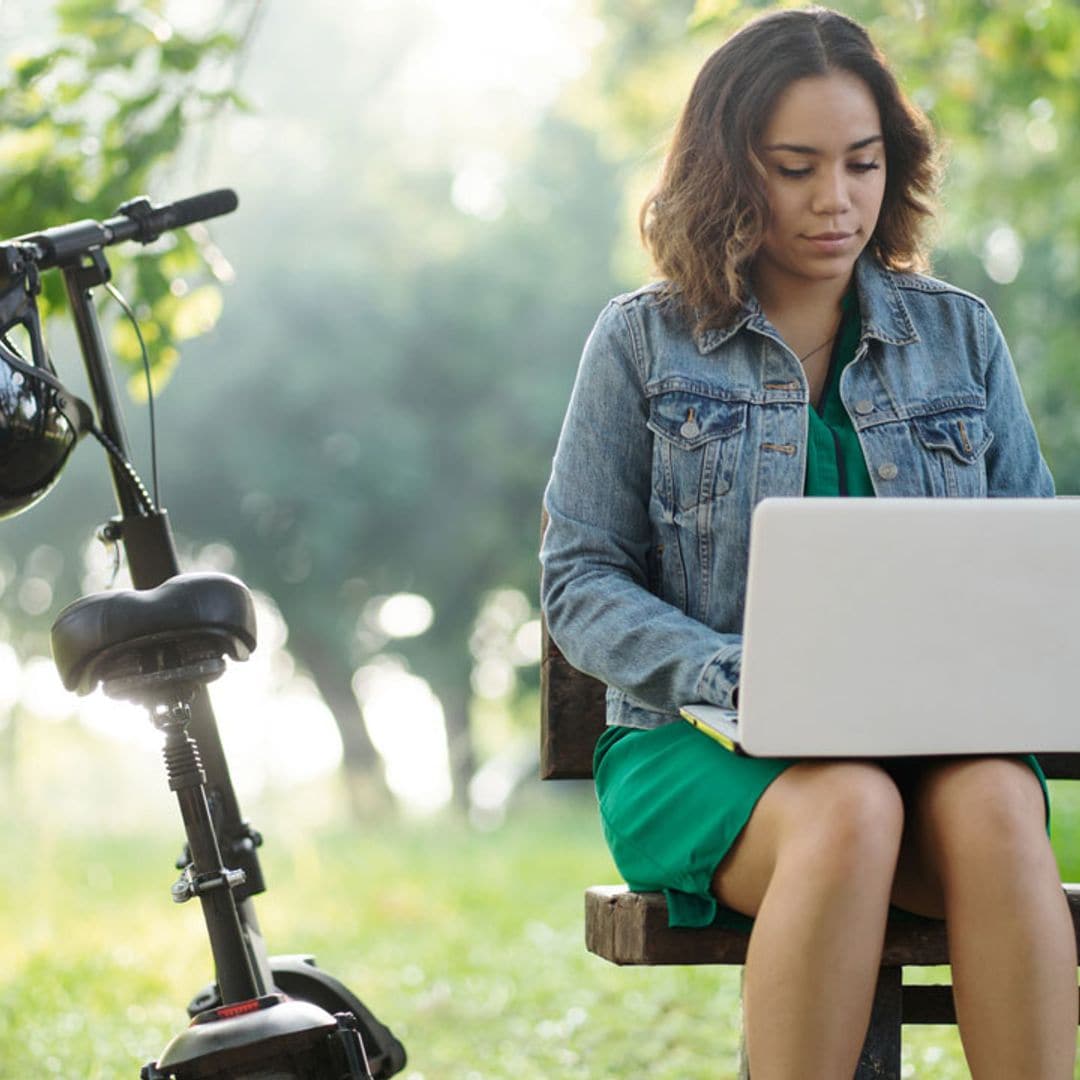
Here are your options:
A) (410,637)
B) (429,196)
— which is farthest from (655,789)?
(429,196)

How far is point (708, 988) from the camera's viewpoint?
549 cm

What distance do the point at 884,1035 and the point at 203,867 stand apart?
966mm

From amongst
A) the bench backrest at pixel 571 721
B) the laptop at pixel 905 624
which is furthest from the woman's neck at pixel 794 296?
the laptop at pixel 905 624

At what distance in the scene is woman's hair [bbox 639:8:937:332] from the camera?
9.08 ft

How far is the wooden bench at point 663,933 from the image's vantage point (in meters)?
2.38

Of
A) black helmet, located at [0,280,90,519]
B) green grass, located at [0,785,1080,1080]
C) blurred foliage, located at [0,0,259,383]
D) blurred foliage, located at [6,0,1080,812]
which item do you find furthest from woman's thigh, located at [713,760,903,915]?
blurred foliage, located at [6,0,1080,812]

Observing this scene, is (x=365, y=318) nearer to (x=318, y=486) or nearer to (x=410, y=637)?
(x=318, y=486)

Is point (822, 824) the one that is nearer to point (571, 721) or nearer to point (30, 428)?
point (571, 721)

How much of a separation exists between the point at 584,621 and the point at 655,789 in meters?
0.29

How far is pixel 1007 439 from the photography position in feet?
9.33

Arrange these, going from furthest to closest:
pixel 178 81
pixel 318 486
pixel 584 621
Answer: pixel 318 486
pixel 178 81
pixel 584 621

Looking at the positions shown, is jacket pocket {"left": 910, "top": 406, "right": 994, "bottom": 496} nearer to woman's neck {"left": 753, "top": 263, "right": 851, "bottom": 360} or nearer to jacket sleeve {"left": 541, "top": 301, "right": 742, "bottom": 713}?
woman's neck {"left": 753, "top": 263, "right": 851, "bottom": 360}

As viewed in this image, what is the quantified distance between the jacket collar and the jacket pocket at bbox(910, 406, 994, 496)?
0.45 ft

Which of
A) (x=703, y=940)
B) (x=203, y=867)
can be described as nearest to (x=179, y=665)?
(x=203, y=867)
